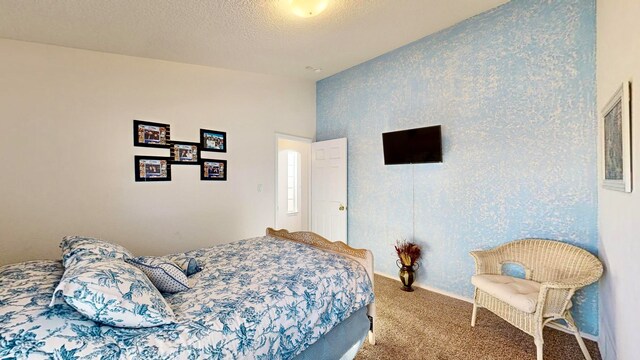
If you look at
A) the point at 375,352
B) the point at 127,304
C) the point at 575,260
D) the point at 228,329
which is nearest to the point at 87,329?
the point at 127,304

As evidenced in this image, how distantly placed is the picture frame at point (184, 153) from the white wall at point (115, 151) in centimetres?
8

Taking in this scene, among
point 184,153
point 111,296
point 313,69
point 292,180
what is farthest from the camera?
point 292,180

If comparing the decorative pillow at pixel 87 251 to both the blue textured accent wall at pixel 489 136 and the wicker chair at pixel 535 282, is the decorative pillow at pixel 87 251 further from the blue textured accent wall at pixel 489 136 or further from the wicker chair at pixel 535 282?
the blue textured accent wall at pixel 489 136

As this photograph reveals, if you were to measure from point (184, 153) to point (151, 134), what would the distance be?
0.41m

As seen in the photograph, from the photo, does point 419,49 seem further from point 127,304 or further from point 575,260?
point 127,304

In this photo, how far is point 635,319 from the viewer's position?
125cm

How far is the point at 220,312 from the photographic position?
133 cm

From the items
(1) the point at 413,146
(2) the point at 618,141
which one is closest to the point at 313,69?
(1) the point at 413,146

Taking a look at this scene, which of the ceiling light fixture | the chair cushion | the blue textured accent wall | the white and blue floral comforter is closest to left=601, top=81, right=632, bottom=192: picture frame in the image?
the blue textured accent wall

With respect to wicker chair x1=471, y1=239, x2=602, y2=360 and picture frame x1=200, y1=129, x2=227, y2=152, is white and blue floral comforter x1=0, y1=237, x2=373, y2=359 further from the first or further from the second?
picture frame x1=200, y1=129, x2=227, y2=152

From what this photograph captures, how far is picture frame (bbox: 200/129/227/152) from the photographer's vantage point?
11.6ft

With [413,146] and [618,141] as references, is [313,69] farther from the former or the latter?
[618,141]

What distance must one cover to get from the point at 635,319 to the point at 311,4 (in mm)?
2705

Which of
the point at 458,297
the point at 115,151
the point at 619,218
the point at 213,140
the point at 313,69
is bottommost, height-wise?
the point at 458,297
